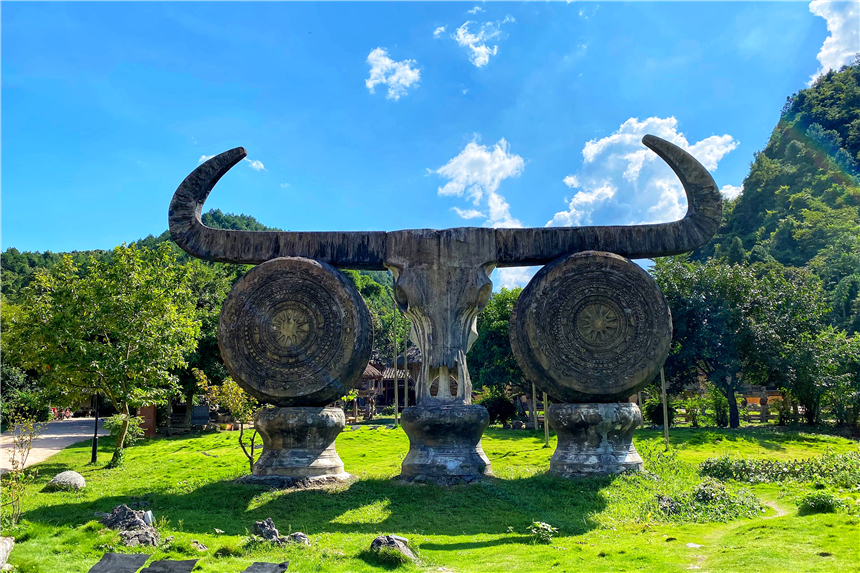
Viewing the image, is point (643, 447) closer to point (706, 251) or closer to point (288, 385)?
point (288, 385)

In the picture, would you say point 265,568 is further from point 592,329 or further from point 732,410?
point 732,410

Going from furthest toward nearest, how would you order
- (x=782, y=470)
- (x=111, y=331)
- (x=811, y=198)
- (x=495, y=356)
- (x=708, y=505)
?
(x=811, y=198) → (x=495, y=356) → (x=111, y=331) → (x=782, y=470) → (x=708, y=505)

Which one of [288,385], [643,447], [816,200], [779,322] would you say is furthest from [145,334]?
[816,200]

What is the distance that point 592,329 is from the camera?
39.9 feet

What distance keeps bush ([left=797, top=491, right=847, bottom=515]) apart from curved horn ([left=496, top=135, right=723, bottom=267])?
17.9ft

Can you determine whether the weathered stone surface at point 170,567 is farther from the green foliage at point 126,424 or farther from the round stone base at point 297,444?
the green foliage at point 126,424

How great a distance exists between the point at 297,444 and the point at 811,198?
67.2 meters

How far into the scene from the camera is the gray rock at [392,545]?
739cm

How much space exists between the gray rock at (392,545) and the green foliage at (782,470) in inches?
361

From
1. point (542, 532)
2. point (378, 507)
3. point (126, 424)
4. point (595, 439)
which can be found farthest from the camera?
point (126, 424)

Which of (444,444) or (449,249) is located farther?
(449,249)

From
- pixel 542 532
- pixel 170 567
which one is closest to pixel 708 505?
pixel 542 532

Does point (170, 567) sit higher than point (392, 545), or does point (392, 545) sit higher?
point (170, 567)

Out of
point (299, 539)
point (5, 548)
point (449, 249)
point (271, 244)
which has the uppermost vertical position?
point (271, 244)
